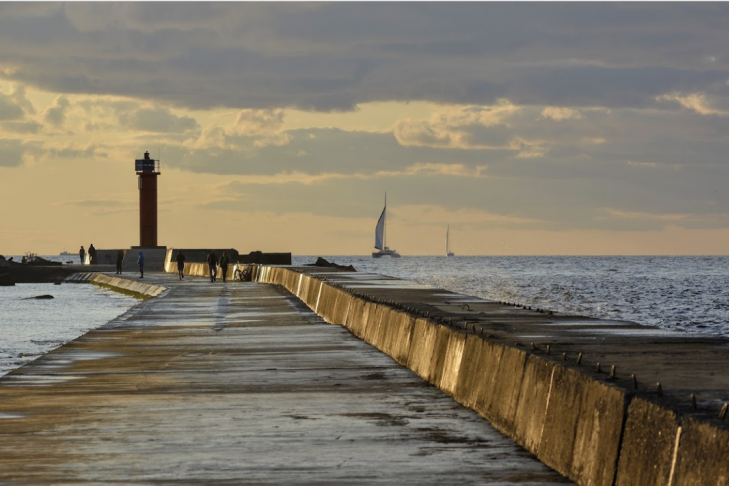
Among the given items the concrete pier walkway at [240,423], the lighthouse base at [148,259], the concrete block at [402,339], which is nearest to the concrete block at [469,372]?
the concrete pier walkway at [240,423]

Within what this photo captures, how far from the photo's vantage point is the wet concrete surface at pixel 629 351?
6324mm

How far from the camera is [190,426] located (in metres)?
8.89

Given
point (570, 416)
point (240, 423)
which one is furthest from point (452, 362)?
point (570, 416)

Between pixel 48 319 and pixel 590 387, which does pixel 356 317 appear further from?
pixel 48 319

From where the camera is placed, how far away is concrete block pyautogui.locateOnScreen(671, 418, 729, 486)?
4.88 metres

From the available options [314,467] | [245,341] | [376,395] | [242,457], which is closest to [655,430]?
[314,467]

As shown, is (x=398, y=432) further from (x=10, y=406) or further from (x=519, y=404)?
(x=10, y=406)

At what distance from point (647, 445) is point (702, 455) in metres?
0.65

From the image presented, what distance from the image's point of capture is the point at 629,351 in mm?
9508

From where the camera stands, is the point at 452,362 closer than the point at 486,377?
No

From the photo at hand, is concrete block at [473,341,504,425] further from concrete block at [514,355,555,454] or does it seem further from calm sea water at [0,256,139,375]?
calm sea water at [0,256,139,375]

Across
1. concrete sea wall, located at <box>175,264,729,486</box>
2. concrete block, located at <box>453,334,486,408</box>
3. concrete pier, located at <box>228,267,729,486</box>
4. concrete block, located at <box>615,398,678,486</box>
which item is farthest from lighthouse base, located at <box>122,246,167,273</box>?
concrete block, located at <box>615,398,678,486</box>

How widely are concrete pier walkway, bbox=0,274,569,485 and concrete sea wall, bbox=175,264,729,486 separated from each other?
0.59ft

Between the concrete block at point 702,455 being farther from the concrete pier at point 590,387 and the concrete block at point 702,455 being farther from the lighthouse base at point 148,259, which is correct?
the lighthouse base at point 148,259
